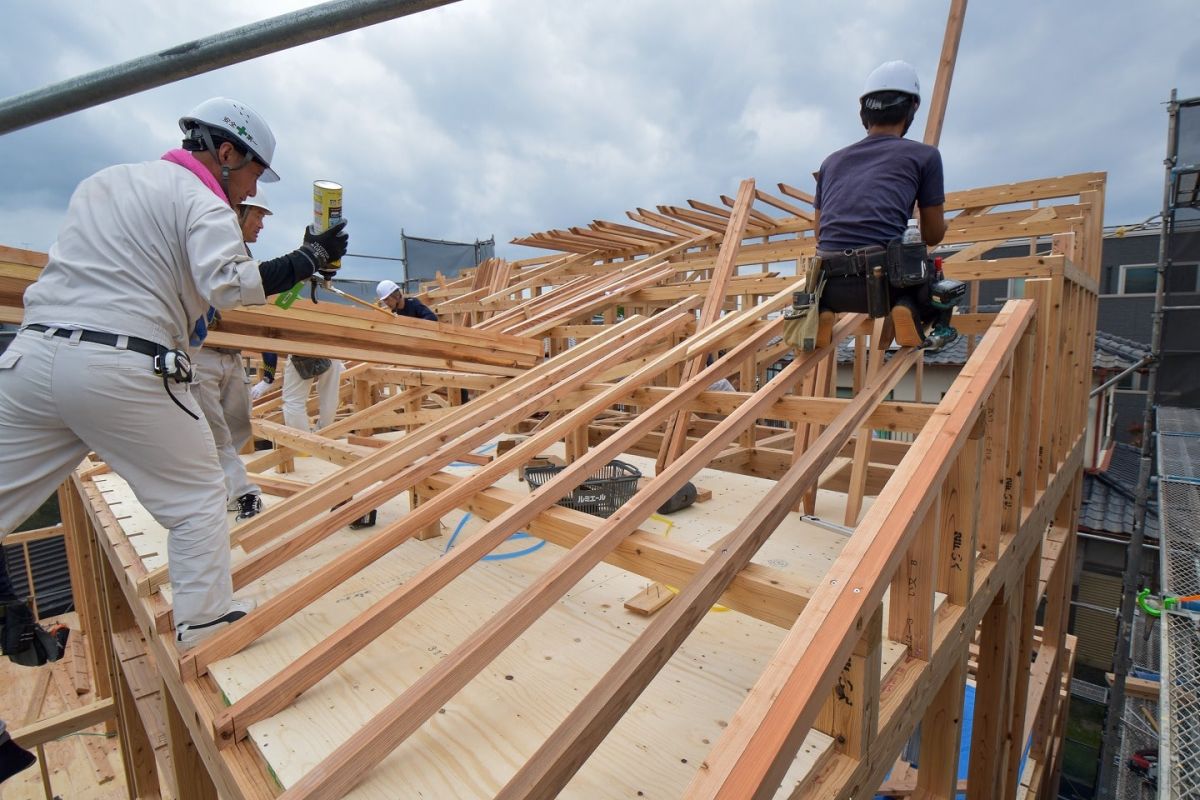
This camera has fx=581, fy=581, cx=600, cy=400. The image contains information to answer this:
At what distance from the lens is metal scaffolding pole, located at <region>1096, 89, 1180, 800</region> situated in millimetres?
6729

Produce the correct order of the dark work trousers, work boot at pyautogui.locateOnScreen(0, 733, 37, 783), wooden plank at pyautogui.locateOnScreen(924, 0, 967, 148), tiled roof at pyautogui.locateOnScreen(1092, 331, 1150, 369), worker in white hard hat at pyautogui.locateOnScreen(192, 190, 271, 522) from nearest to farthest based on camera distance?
work boot at pyautogui.locateOnScreen(0, 733, 37, 783)
the dark work trousers
worker in white hard hat at pyautogui.locateOnScreen(192, 190, 271, 522)
wooden plank at pyautogui.locateOnScreen(924, 0, 967, 148)
tiled roof at pyautogui.locateOnScreen(1092, 331, 1150, 369)

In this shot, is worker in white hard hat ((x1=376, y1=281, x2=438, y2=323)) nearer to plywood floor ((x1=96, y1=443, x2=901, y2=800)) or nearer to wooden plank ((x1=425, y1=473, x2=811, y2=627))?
plywood floor ((x1=96, y1=443, x2=901, y2=800))

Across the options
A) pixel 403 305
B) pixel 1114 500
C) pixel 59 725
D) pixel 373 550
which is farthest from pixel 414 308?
pixel 1114 500

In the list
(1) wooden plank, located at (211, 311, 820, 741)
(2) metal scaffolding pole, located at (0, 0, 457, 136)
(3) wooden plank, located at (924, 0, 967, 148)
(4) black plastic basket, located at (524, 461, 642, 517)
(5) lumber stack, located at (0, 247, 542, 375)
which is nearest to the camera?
(2) metal scaffolding pole, located at (0, 0, 457, 136)

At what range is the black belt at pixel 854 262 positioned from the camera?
2.58 metres

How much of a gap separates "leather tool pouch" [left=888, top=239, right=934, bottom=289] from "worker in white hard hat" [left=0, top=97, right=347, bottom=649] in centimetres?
250

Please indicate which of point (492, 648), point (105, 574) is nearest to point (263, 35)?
point (492, 648)

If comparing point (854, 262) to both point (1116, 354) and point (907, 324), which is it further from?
point (1116, 354)

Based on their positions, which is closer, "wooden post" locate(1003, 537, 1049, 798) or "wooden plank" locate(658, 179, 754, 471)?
"wooden post" locate(1003, 537, 1049, 798)

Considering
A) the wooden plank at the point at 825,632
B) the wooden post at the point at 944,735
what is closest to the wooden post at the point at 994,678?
the wooden post at the point at 944,735

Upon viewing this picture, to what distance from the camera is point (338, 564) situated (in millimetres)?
2273

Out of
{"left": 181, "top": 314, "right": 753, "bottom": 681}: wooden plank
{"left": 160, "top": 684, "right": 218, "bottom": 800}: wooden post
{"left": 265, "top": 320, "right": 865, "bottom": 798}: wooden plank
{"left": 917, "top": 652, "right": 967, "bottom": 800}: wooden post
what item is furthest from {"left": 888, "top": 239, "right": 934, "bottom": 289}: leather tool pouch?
{"left": 160, "top": 684, "right": 218, "bottom": 800}: wooden post

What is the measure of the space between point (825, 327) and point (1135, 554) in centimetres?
738

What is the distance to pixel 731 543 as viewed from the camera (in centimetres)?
200
